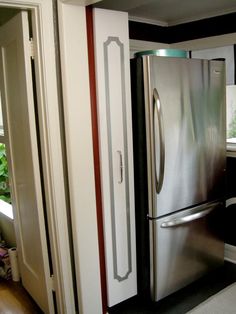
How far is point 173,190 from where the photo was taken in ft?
7.15

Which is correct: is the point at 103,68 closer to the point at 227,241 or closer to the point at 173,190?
the point at 173,190

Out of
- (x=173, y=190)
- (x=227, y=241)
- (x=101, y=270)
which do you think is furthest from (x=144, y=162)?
(x=227, y=241)

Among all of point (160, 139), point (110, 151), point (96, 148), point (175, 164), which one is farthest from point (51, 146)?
point (175, 164)

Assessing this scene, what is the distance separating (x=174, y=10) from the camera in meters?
2.72

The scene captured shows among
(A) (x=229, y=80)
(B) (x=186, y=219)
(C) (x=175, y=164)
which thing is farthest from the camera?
(A) (x=229, y=80)

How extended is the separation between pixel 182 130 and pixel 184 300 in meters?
1.29

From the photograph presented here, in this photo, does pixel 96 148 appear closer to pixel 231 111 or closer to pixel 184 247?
pixel 184 247

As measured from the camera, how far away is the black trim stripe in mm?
2777

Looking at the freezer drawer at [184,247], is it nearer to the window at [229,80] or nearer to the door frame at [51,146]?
the door frame at [51,146]

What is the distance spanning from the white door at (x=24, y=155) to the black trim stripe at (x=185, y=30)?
132 cm

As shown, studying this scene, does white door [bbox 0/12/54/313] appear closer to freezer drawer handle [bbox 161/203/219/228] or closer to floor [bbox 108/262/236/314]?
floor [bbox 108/262/236/314]

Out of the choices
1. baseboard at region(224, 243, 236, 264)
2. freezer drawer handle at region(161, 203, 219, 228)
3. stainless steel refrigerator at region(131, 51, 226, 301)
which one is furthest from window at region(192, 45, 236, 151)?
baseboard at region(224, 243, 236, 264)

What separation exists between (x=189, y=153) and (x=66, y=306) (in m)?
1.31

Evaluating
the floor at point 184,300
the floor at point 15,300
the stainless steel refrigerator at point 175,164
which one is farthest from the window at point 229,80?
the floor at point 15,300
